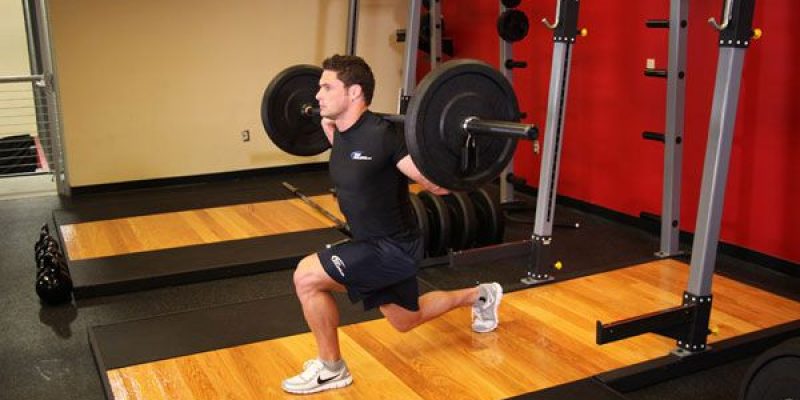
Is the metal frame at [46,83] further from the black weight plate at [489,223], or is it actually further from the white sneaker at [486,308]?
the white sneaker at [486,308]

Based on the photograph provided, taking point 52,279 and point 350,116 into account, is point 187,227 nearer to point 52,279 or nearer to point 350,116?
point 52,279

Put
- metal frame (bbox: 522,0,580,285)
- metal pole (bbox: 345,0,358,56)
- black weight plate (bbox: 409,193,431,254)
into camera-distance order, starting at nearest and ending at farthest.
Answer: metal frame (bbox: 522,0,580,285) < black weight plate (bbox: 409,193,431,254) < metal pole (bbox: 345,0,358,56)

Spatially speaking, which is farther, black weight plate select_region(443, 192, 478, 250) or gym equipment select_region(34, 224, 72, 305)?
black weight plate select_region(443, 192, 478, 250)

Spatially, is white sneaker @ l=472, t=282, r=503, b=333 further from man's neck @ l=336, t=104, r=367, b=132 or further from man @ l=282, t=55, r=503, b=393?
man's neck @ l=336, t=104, r=367, b=132

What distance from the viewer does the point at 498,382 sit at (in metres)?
2.66

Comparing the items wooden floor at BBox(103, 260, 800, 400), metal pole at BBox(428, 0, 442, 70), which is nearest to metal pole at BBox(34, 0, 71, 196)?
metal pole at BBox(428, 0, 442, 70)

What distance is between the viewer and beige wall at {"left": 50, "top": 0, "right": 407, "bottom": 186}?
5.68 metres

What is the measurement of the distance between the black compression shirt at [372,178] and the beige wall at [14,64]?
4.81m

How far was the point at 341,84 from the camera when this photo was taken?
2.49 meters

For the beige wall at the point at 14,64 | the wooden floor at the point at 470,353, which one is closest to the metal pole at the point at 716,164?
the wooden floor at the point at 470,353

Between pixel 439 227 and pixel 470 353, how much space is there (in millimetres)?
1254

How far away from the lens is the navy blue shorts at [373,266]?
2488mm

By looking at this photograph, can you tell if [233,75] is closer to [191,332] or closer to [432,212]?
[432,212]

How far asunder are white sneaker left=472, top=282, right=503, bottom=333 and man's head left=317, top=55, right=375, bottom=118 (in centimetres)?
95
